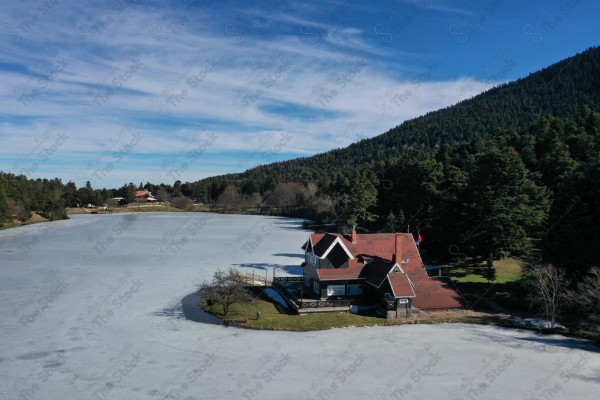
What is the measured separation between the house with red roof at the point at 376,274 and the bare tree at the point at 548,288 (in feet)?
14.5

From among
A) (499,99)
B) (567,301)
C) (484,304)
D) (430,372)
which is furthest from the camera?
(499,99)

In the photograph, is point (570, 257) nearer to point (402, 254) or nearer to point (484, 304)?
point (484, 304)

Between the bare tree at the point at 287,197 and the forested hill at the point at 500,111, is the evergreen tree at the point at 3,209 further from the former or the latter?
A: the forested hill at the point at 500,111

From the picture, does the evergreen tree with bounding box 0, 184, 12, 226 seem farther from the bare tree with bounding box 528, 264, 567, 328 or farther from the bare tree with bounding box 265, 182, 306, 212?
the bare tree with bounding box 528, 264, 567, 328

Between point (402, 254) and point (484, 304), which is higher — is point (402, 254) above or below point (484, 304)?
above

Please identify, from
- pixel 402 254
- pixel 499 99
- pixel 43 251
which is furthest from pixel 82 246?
pixel 499 99

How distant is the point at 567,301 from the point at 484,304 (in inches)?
184

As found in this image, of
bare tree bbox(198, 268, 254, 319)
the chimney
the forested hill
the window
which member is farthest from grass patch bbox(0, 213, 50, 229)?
the chimney

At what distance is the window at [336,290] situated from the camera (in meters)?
28.5

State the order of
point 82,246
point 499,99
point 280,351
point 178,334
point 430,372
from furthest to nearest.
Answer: point 499,99
point 82,246
point 178,334
point 280,351
point 430,372

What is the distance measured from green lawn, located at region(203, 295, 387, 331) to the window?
91.6 inches

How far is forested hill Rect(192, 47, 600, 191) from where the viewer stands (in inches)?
4444

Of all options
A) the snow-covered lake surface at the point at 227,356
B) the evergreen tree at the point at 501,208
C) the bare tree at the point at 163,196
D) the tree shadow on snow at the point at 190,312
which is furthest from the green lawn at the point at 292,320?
the bare tree at the point at 163,196

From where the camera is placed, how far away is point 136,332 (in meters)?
22.9
